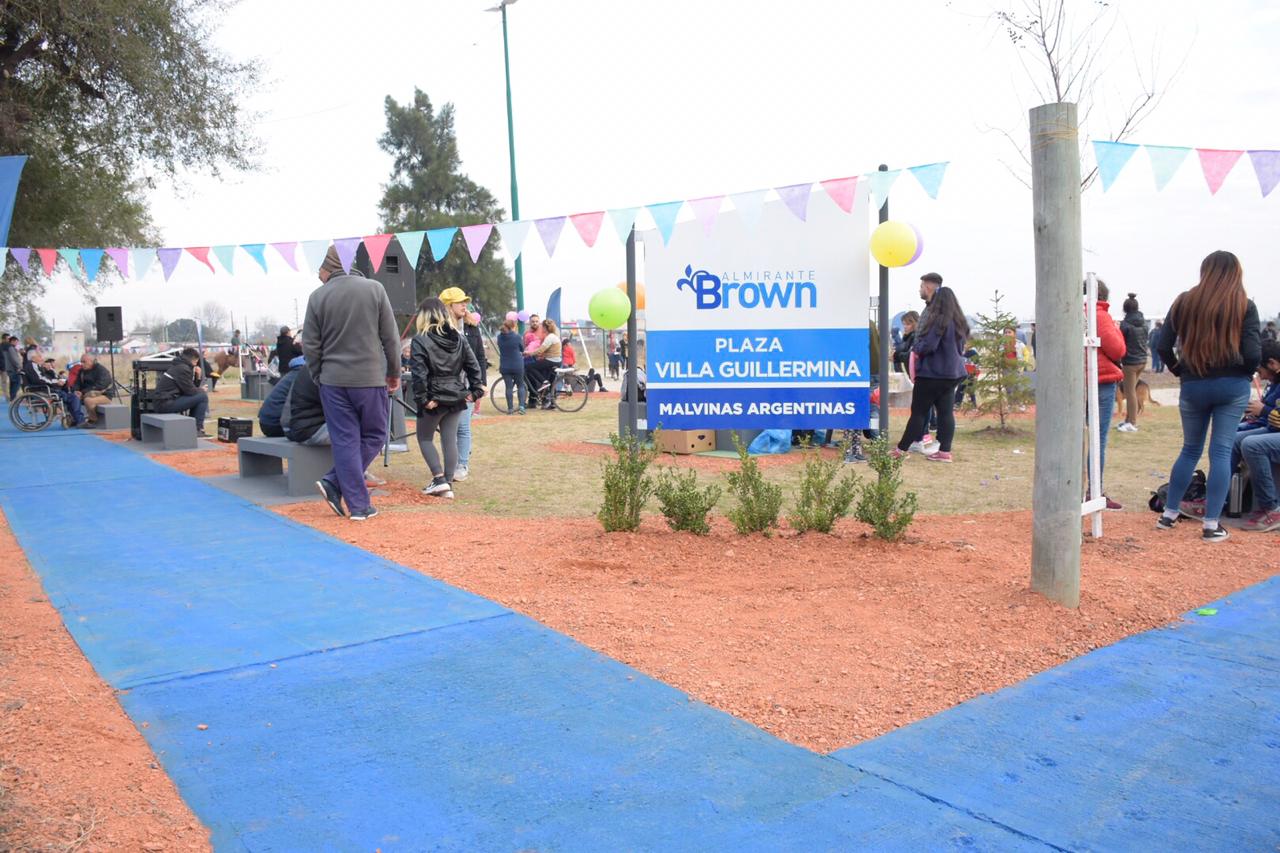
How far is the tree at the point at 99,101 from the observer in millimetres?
15320

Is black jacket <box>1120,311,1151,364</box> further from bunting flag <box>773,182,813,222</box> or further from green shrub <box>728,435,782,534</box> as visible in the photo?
green shrub <box>728,435,782,534</box>

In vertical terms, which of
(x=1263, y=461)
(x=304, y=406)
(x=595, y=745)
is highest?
(x=304, y=406)

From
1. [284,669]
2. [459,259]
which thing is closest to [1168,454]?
[284,669]

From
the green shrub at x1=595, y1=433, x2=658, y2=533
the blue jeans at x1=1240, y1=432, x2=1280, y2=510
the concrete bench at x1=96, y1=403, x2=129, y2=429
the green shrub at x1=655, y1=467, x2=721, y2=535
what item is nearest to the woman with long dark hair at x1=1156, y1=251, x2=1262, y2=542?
the blue jeans at x1=1240, y1=432, x2=1280, y2=510

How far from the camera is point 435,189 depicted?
155 feet

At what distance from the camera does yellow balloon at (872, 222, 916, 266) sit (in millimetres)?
9844

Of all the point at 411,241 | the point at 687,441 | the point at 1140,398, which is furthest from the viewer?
the point at 1140,398

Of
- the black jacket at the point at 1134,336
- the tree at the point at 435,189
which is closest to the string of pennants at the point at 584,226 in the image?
the black jacket at the point at 1134,336

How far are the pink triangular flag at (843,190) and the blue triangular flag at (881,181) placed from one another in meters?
0.23

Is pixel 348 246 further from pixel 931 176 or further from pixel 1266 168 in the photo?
pixel 1266 168

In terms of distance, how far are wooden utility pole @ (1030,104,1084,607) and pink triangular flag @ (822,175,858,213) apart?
4224 millimetres

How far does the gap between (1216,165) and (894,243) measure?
3.19m

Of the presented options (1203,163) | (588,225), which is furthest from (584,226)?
(1203,163)

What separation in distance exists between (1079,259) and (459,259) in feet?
138
